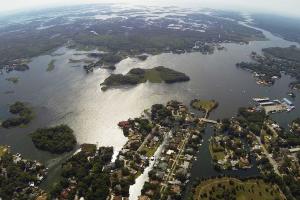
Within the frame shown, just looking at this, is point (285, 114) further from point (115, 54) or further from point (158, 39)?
point (158, 39)

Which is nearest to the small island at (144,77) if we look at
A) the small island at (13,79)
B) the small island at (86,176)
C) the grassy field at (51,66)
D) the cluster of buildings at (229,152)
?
the grassy field at (51,66)

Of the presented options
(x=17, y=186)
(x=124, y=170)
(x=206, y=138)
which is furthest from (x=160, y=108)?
(x=17, y=186)

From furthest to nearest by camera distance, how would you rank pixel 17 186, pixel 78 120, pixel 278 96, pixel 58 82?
pixel 58 82
pixel 278 96
pixel 78 120
pixel 17 186

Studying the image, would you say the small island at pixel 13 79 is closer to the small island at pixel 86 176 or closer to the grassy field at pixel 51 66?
the grassy field at pixel 51 66

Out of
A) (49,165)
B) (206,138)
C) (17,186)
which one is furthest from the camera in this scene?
(206,138)

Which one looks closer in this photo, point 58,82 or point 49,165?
point 49,165

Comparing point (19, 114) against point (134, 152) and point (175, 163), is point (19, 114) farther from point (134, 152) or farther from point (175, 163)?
point (175, 163)
